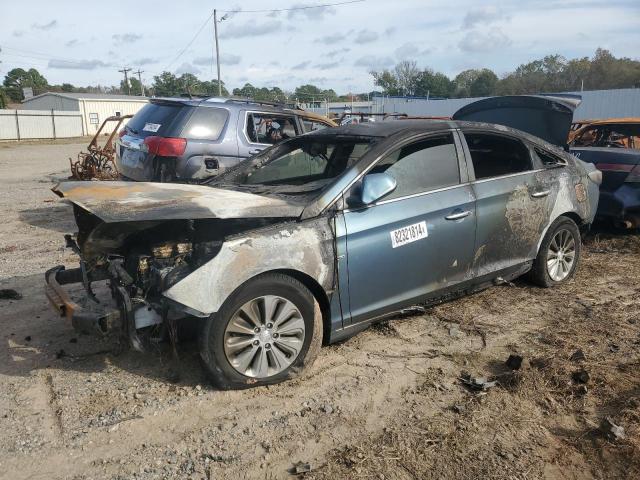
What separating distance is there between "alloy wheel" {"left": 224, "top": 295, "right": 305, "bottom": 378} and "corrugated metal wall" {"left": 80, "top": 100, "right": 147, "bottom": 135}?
5778 cm

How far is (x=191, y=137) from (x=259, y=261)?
162 inches

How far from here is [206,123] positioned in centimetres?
738

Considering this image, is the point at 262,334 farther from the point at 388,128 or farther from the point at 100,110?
the point at 100,110

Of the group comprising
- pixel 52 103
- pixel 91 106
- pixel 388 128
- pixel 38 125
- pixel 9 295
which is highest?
pixel 52 103

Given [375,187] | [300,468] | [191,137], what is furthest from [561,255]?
[191,137]

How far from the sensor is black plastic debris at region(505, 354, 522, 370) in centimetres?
392

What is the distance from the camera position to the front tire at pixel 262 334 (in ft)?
11.4

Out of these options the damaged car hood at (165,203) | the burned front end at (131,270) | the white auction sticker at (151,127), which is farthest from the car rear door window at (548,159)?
the white auction sticker at (151,127)

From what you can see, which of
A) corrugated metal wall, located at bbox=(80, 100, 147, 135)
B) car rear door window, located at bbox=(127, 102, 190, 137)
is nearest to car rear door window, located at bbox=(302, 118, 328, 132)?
car rear door window, located at bbox=(127, 102, 190, 137)

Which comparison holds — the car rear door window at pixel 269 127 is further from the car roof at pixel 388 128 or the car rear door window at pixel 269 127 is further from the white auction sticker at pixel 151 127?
the car roof at pixel 388 128

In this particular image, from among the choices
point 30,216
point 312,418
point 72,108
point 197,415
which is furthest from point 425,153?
point 72,108

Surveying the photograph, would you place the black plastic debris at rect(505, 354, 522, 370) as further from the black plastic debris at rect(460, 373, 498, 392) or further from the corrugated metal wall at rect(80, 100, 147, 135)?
the corrugated metal wall at rect(80, 100, 147, 135)

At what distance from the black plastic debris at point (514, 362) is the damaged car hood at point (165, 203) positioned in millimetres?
1808

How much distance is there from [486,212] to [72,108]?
63.6 metres
